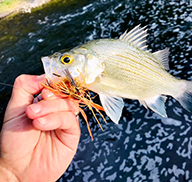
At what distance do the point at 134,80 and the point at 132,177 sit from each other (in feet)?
8.22

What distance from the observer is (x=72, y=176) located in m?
3.96

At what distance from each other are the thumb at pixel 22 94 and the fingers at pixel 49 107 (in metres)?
0.42

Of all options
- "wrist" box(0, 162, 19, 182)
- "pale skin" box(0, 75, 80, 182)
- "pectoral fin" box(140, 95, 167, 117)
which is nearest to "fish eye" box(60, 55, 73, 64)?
"pale skin" box(0, 75, 80, 182)

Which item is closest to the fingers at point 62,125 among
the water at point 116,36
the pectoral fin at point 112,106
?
the pectoral fin at point 112,106

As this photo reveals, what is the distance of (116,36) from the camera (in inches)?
287

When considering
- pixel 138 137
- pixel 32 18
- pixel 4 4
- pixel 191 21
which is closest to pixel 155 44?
pixel 191 21

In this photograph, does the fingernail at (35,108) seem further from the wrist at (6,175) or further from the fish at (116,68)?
the wrist at (6,175)

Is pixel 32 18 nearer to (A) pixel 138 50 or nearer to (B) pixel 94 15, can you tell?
(B) pixel 94 15

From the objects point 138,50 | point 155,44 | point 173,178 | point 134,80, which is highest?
point 138,50

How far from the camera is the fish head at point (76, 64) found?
→ 194 centimetres

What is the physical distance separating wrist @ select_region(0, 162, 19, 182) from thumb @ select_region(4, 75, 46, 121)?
56 centimetres

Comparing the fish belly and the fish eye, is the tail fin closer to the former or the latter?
the fish belly

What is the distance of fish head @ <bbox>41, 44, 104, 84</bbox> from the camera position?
1.94 m


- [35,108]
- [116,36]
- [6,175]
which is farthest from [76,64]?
[116,36]
